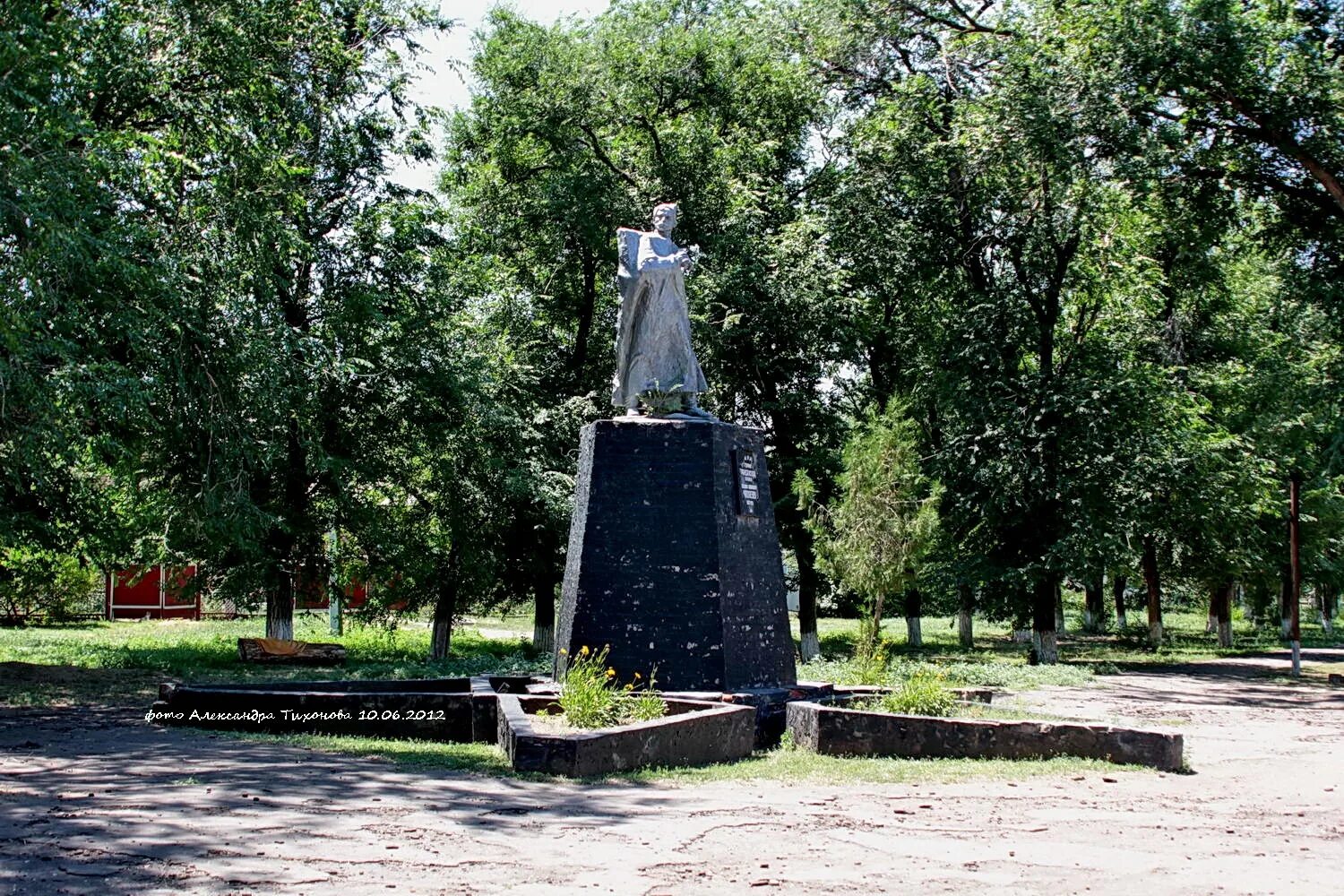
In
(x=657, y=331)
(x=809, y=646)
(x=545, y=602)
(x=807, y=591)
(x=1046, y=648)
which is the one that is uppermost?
(x=657, y=331)

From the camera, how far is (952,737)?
30.3 ft

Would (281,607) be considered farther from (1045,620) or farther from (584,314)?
(1045,620)

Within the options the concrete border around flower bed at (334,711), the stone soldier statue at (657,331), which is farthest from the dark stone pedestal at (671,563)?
the concrete border around flower bed at (334,711)

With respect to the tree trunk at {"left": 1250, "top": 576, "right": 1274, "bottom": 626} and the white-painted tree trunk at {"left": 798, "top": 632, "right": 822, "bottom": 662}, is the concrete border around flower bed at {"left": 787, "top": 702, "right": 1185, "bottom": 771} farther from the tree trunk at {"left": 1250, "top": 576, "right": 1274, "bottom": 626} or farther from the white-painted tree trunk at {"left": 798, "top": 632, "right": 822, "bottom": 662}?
the tree trunk at {"left": 1250, "top": 576, "right": 1274, "bottom": 626}

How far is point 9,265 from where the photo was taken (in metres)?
10.6

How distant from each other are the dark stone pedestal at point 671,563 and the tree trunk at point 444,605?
10319 millimetres

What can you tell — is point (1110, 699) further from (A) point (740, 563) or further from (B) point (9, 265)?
(B) point (9, 265)

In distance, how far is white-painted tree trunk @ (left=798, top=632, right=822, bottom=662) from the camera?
23.7 meters

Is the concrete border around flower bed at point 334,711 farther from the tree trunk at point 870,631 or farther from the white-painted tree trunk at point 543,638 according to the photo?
the white-painted tree trunk at point 543,638

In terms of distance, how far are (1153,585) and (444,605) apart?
1771cm

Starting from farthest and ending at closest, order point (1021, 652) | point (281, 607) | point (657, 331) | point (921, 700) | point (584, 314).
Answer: point (1021, 652) < point (584, 314) < point (281, 607) < point (657, 331) < point (921, 700)

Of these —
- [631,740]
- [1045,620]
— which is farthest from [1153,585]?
[631,740]

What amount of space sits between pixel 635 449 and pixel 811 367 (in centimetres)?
1366

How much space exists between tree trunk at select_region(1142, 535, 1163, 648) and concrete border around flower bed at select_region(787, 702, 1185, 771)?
63.0ft
